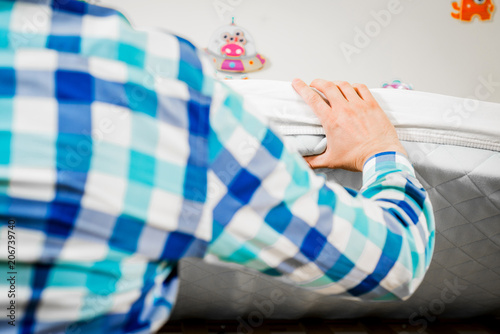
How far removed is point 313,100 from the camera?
0.65 metres

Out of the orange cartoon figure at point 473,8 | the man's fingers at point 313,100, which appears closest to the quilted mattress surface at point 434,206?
the man's fingers at point 313,100

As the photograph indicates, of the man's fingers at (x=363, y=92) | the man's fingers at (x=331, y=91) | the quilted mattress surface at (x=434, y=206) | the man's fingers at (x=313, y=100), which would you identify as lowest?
the quilted mattress surface at (x=434, y=206)

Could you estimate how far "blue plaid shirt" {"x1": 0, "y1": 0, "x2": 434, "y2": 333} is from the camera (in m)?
0.30

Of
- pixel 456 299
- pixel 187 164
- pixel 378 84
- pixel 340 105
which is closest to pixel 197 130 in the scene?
pixel 187 164

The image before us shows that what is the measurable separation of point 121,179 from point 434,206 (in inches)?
22.3

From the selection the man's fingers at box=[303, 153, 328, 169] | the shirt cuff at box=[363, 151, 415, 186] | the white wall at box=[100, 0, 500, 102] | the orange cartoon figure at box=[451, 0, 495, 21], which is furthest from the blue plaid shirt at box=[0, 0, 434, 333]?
the orange cartoon figure at box=[451, 0, 495, 21]

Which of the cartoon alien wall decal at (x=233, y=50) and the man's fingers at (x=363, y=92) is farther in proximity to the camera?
the cartoon alien wall decal at (x=233, y=50)

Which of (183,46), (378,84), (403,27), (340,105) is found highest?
(183,46)

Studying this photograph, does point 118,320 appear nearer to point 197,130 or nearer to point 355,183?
point 197,130

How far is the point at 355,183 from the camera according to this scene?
672 millimetres

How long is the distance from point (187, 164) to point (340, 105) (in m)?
0.35

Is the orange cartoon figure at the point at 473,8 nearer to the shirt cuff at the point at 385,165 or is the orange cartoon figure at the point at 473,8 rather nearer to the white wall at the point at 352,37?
the white wall at the point at 352,37

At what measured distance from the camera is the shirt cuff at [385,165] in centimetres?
51

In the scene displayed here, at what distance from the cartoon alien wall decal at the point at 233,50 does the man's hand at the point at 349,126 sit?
159cm
